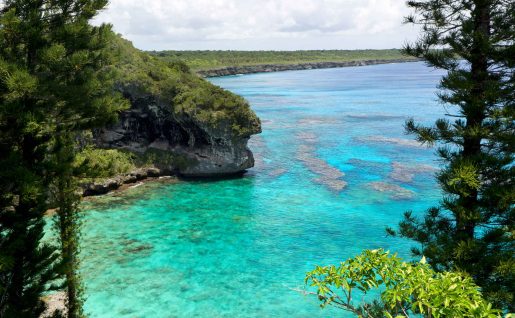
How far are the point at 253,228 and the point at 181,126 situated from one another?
2160cm

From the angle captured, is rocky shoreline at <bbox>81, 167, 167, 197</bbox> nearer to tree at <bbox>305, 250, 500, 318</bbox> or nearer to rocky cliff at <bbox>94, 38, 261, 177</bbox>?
rocky cliff at <bbox>94, 38, 261, 177</bbox>

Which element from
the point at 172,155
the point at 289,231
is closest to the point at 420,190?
the point at 289,231

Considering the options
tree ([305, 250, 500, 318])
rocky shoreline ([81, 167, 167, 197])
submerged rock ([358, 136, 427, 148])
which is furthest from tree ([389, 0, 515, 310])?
submerged rock ([358, 136, 427, 148])

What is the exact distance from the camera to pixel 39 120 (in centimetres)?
1756

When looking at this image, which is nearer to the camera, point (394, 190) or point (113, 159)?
point (394, 190)

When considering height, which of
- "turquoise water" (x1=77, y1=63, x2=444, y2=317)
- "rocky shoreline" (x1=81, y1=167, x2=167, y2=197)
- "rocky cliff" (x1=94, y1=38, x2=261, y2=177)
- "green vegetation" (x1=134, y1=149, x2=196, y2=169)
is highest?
"rocky cliff" (x1=94, y1=38, x2=261, y2=177)

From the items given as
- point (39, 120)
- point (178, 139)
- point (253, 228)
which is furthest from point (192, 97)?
point (39, 120)

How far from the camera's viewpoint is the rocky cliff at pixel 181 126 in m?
54.2

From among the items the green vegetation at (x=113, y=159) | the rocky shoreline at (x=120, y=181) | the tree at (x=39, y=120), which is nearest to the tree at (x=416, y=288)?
the tree at (x=39, y=120)

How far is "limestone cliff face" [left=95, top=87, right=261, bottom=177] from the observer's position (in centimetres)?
5434

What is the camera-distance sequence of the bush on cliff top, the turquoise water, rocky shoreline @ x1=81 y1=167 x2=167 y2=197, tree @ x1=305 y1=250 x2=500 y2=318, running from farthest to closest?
the bush on cliff top
rocky shoreline @ x1=81 y1=167 x2=167 y2=197
the turquoise water
tree @ x1=305 y1=250 x2=500 y2=318

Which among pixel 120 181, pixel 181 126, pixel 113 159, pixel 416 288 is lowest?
pixel 120 181

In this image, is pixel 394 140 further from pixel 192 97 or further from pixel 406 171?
pixel 192 97

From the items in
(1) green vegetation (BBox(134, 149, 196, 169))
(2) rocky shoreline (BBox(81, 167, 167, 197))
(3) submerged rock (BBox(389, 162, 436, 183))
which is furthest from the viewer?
(1) green vegetation (BBox(134, 149, 196, 169))
